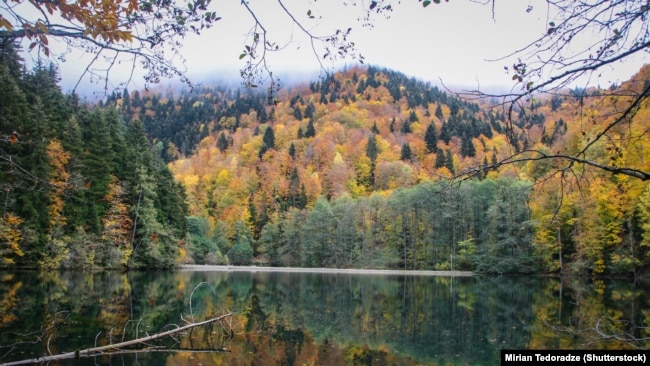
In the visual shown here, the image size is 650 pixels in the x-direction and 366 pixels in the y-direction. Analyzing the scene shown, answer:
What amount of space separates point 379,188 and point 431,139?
20.4 m

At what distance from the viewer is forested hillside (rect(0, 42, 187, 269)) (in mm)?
29312

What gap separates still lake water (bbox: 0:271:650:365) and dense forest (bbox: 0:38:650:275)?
367 centimetres

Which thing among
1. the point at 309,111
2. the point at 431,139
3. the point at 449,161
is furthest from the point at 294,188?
the point at 309,111

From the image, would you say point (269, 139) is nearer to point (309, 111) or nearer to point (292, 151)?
point (292, 151)

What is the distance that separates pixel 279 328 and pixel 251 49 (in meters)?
12.4

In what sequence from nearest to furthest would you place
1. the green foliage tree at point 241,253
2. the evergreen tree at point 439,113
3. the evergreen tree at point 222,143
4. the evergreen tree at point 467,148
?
the green foliage tree at point 241,253, the evergreen tree at point 467,148, the evergreen tree at point 222,143, the evergreen tree at point 439,113

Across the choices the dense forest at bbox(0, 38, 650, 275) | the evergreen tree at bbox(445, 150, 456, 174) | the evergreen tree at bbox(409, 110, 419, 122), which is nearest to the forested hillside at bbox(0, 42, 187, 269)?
the dense forest at bbox(0, 38, 650, 275)

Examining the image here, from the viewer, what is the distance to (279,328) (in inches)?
564

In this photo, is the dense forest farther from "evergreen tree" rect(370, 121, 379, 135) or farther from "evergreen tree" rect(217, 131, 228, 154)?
"evergreen tree" rect(217, 131, 228, 154)

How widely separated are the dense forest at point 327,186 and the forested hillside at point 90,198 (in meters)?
0.15

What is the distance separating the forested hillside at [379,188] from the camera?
122 feet

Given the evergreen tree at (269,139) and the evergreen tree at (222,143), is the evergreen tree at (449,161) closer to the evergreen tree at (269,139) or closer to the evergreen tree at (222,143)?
the evergreen tree at (269,139)

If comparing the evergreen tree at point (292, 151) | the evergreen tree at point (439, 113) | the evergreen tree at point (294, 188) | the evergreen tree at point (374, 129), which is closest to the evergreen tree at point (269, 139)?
→ the evergreen tree at point (292, 151)

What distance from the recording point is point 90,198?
3869cm
